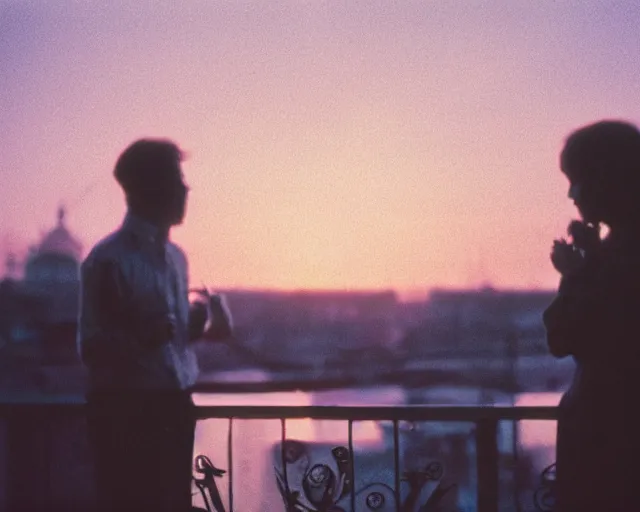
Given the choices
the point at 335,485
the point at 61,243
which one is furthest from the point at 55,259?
the point at 335,485

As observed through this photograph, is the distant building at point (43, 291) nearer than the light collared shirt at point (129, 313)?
No

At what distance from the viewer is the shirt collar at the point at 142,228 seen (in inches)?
74.1

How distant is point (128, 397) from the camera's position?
1.85 metres

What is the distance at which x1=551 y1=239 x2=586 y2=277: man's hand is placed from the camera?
1.60m

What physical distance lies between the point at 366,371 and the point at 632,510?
2141 millimetres

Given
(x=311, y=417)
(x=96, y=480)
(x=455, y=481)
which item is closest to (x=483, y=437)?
(x=455, y=481)

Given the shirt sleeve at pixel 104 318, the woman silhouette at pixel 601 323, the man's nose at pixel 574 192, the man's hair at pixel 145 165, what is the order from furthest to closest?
the man's hair at pixel 145 165 → the shirt sleeve at pixel 104 318 → the man's nose at pixel 574 192 → the woman silhouette at pixel 601 323

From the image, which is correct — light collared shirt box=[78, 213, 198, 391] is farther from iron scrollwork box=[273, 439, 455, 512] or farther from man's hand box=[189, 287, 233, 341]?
iron scrollwork box=[273, 439, 455, 512]

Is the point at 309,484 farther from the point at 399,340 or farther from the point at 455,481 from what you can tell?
the point at 399,340

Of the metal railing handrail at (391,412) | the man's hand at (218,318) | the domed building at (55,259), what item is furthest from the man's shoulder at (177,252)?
the domed building at (55,259)

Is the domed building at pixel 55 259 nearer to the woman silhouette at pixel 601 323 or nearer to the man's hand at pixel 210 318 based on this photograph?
the man's hand at pixel 210 318

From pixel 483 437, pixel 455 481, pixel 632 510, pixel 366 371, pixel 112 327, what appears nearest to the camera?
pixel 632 510

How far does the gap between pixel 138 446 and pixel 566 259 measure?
45.7 inches

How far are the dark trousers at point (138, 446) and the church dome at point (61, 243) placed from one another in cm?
106
